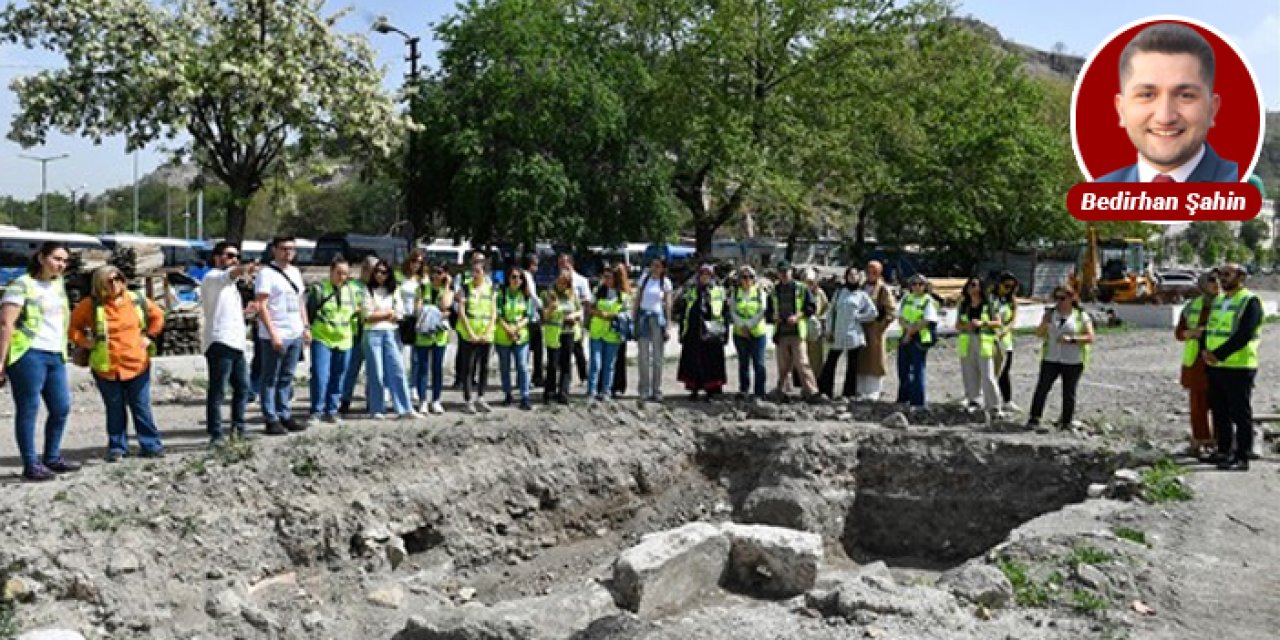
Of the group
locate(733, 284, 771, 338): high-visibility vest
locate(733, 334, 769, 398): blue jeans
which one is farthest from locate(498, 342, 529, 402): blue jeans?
locate(733, 334, 769, 398): blue jeans

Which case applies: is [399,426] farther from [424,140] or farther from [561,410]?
[424,140]

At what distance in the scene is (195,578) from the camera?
725cm

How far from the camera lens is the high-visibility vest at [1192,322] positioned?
9.63 meters

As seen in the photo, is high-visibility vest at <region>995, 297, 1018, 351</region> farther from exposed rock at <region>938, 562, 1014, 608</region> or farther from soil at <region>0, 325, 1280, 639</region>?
exposed rock at <region>938, 562, 1014, 608</region>

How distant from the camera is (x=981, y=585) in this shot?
20.8 feet

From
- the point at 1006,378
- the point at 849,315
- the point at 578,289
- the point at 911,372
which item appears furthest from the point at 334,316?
the point at 1006,378

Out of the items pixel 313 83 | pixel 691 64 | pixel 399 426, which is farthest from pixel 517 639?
pixel 691 64

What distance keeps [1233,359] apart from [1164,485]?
1.44 metres

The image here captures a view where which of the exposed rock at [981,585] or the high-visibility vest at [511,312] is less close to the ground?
the high-visibility vest at [511,312]

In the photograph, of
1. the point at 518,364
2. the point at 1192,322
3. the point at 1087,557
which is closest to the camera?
the point at 1087,557

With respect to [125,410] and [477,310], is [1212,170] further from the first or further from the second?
[125,410]

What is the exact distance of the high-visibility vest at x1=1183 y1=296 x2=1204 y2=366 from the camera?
9.63m

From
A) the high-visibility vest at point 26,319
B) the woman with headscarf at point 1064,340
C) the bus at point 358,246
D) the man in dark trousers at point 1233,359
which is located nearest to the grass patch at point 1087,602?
the man in dark trousers at point 1233,359

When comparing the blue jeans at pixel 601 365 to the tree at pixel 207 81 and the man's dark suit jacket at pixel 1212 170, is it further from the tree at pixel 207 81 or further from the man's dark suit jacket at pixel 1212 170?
the tree at pixel 207 81
